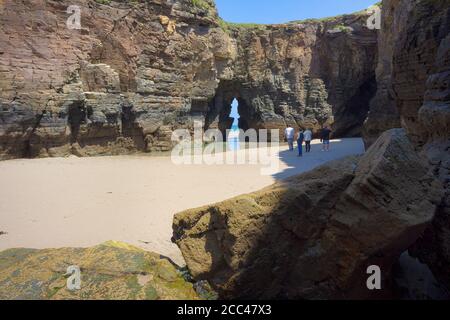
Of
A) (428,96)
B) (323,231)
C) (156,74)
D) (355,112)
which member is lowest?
(323,231)

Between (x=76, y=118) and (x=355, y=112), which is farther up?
(x=355, y=112)

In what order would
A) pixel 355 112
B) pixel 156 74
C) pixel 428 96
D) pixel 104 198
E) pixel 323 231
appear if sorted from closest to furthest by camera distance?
pixel 323 231
pixel 428 96
pixel 104 198
pixel 156 74
pixel 355 112

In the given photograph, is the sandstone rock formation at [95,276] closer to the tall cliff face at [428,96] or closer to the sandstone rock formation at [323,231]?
the sandstone rock formation at [323,231]

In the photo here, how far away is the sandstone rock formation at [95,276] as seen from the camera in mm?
2824

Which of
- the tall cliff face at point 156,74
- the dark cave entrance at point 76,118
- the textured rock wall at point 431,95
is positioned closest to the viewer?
the textured rock wall at point 431,95

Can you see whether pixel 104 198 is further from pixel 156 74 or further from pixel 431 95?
pixel 156 74

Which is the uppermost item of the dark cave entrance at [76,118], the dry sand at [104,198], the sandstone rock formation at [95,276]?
the dark cave entrance at [76,118]

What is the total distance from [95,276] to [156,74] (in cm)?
1647

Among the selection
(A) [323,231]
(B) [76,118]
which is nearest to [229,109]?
(B) [76,118]

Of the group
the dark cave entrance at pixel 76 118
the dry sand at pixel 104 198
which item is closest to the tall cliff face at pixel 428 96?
the dry sand at pixel 104 198

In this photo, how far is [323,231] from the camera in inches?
127

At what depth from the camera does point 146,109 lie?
17.6 meters

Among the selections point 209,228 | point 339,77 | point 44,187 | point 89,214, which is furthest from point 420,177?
point 339,77

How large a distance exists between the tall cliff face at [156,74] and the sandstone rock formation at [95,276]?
1243cm
